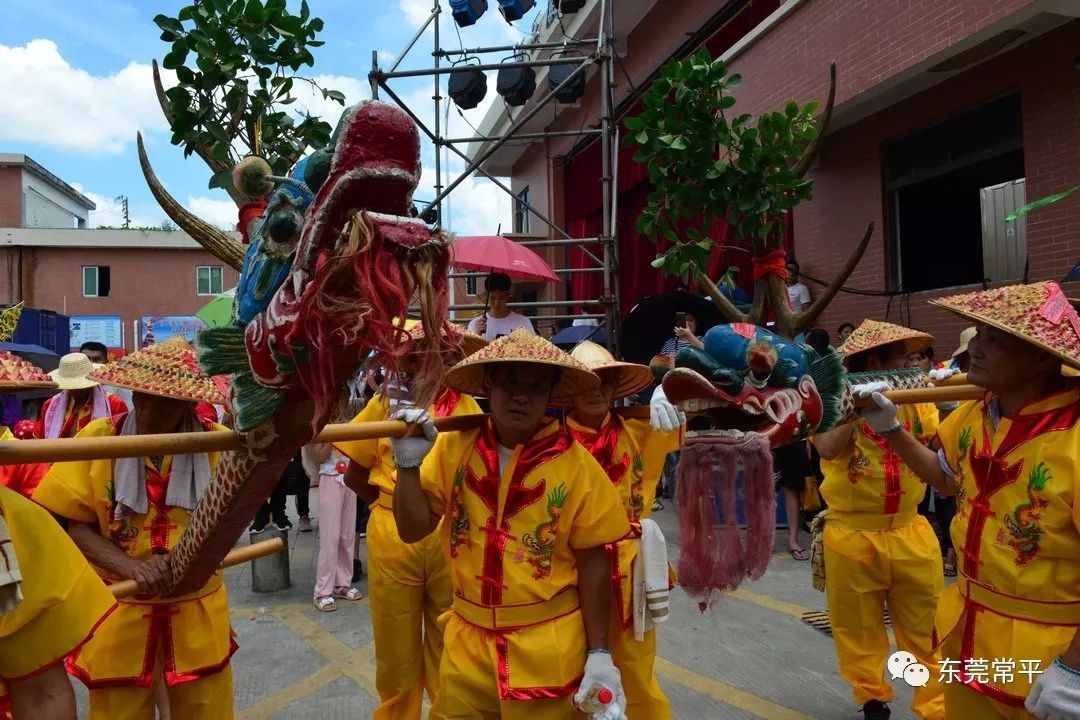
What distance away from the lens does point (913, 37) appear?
617 centimetres

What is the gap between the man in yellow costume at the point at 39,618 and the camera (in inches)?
62.0

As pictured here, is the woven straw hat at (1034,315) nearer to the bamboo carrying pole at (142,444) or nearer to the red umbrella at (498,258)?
the bamboo carrying pole at (142,444)

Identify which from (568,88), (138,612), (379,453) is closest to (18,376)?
(138,612)

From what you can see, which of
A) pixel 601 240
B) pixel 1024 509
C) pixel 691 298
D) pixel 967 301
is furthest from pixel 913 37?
pixel 1024 509

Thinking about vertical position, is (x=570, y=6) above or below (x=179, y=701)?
above

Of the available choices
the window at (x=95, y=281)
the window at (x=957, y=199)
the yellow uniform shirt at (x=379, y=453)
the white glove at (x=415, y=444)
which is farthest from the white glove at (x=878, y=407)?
the window at (x=95, y=281)

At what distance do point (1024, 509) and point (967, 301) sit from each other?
0.66 meters

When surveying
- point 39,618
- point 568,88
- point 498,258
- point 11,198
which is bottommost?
point 39,618

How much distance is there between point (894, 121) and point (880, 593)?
17.7 ft

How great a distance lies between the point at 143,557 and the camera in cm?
260

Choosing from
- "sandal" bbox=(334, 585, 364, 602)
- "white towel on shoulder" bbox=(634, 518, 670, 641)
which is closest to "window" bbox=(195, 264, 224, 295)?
"sandal" bbox=(334, 585, 364, 602)

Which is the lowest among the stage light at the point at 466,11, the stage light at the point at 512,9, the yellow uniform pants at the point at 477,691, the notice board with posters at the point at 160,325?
the yellow uniform pants at the point at 477,691

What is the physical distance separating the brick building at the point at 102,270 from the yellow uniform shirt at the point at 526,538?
2204 cm

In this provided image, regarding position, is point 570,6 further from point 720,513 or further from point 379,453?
point 720,513
